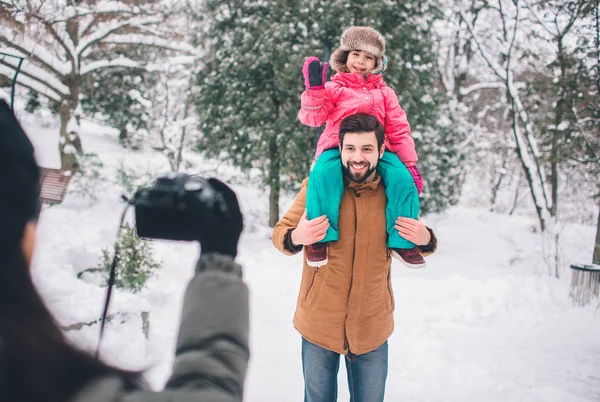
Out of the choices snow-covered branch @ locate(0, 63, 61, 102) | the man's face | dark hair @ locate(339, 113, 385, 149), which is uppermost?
snow-covered branch @ locate(0, 63, 61, 102)

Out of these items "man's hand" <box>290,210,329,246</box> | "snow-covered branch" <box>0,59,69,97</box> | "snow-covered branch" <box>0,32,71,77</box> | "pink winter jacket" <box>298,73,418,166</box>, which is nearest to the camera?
"man's hand" <box>290,210,329,246</box>

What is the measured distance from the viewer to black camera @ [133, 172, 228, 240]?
77 centimetres

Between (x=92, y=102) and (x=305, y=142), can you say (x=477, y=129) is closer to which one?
(x=305, y=142)

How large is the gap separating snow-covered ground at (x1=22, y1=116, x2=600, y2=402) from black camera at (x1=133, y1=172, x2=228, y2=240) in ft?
0.69

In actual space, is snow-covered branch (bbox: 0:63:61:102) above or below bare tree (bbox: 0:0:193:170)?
below

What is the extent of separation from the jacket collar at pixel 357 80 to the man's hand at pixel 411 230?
1002 mm

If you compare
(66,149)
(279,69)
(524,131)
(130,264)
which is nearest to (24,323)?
(130,264)

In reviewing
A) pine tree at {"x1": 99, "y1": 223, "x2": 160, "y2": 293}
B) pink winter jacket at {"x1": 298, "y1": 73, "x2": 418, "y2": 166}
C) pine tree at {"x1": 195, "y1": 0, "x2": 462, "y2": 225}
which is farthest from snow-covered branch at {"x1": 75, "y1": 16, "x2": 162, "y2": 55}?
pink winter jacket at {"x1": 298, "y1": 73, "x2": 418, "y2": 166}

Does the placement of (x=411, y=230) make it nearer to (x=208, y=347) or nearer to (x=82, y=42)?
(x=208, y=347)

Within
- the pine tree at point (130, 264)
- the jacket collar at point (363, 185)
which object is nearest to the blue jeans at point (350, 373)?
the jacket collar at point (363, 185)

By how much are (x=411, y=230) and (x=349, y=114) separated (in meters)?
0.92

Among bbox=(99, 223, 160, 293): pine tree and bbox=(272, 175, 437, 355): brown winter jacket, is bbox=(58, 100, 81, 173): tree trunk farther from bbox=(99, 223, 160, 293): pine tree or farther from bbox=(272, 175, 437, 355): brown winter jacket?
bbox=(272, 175, 437, 355): brown winter jacket

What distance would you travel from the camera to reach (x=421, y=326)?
453 cm

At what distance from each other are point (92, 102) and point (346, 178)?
56.8 ft
